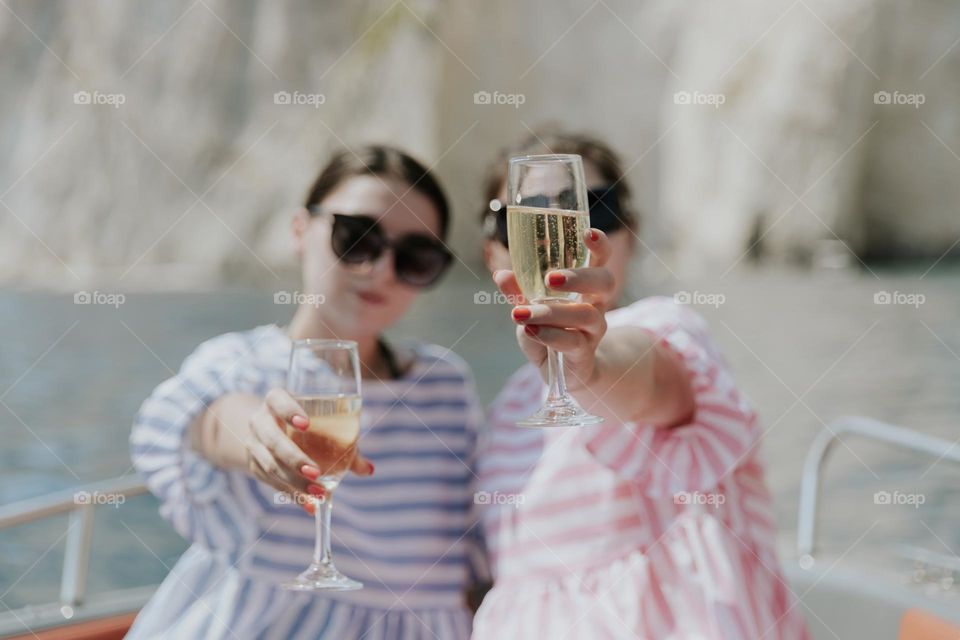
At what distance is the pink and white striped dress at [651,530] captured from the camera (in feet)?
3.97

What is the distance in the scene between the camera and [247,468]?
1249mm

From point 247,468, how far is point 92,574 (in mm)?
8124

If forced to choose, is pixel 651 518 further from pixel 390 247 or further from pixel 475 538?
pixel 390 247

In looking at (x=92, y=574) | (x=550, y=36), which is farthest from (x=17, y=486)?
(x=550, y=36)

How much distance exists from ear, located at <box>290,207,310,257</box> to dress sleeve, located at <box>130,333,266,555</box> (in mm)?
219

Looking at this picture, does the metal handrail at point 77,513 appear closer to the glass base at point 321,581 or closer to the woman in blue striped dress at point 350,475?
the woman in blue striped dress at point 350,475

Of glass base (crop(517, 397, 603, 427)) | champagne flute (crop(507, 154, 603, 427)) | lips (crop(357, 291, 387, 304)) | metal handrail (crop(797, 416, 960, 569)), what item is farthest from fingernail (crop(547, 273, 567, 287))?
metal handrail (crop(797, 416, 960, 569))

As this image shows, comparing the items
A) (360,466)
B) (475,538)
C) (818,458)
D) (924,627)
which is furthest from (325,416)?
(818,458)

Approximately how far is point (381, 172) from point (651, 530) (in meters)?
0.56

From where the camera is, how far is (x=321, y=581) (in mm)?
1087

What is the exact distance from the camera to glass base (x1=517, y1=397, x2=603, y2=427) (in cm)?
93

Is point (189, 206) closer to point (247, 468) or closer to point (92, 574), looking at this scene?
point (92, 574)

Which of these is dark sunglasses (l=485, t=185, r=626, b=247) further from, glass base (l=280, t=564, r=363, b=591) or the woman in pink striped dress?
glass base (l=280, t=564, r=363, b=591)

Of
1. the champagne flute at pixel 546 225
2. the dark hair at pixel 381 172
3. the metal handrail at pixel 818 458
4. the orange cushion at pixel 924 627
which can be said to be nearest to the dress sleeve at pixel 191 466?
the dark hair at pixel 381 172
